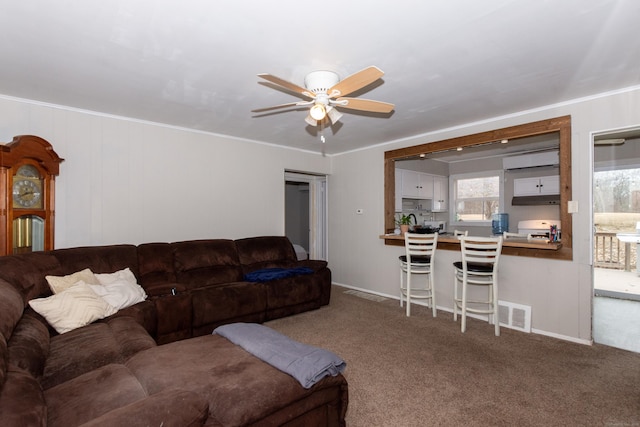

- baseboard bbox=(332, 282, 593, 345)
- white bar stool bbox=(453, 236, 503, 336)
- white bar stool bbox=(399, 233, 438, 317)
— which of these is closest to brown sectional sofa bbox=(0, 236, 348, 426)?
white bar stool bbox=(399, 233, 438, 317)

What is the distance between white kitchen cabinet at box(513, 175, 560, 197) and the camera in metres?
5.64

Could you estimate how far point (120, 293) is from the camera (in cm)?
286

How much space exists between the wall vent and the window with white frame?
10.6 feet

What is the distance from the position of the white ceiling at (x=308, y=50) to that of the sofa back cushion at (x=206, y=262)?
5.43 feet

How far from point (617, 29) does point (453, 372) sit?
266cm

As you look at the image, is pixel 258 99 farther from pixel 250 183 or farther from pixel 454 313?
pixel 454 313

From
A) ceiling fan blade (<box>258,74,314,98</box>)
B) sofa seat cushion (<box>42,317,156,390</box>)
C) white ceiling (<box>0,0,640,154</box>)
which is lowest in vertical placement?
sofa seat cushion (<box>42,317,156,390</box>)

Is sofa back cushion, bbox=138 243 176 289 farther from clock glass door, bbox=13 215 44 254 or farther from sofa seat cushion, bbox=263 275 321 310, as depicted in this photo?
sofa seat cushion, bbox=263 275 321 310

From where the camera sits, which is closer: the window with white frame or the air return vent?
the air return vent

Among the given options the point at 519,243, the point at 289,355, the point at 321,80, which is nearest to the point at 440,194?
the point at 519,243

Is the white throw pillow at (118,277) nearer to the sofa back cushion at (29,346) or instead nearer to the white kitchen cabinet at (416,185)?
the sofa back cushion at (29,346)

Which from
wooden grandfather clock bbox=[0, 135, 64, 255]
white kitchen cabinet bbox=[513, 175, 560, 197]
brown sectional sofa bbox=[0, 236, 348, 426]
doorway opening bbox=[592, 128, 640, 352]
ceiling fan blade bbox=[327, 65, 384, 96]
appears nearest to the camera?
brown sectional sofa bbox=[0, 236, 348, 426]

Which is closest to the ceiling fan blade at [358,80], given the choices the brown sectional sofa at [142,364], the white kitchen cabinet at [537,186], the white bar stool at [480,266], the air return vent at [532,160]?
the brown sectional sofa at [142,364]

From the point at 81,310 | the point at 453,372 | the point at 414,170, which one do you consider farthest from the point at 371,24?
the point at 414,170
